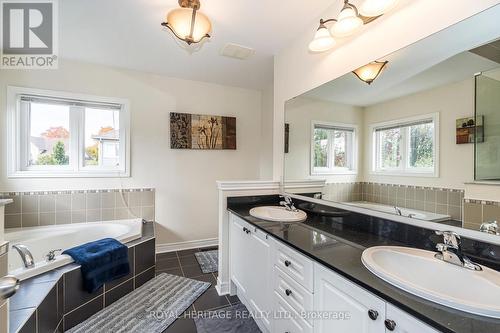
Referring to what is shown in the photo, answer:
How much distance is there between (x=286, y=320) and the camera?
1274mm

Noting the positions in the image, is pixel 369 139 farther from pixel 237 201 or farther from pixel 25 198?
pixel 25 198

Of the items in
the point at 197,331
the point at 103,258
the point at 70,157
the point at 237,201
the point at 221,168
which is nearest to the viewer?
the point at 197,331

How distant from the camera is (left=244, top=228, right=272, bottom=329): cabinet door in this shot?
58.1 inches

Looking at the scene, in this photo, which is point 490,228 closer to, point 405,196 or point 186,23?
point 405,196

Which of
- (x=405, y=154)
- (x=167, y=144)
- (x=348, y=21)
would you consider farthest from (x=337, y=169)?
(x=167, y=144)

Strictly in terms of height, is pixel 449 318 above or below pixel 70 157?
below

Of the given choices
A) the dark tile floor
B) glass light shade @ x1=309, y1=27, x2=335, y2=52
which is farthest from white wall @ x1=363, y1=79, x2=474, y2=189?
the dark tile floor

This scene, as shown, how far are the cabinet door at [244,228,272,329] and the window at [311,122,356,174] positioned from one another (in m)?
0.77

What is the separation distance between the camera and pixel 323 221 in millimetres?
1708

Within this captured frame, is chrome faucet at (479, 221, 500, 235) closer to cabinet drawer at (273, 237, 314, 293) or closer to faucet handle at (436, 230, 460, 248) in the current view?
faucet handle at (436, 230, 460, 248)

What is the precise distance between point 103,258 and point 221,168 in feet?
6.38

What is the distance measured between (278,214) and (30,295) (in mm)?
1727

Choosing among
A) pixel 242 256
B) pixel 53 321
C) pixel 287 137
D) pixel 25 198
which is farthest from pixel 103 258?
pixel 287 137

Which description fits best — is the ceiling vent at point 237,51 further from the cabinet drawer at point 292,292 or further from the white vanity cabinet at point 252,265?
the cabinet drawer at point 292,292
